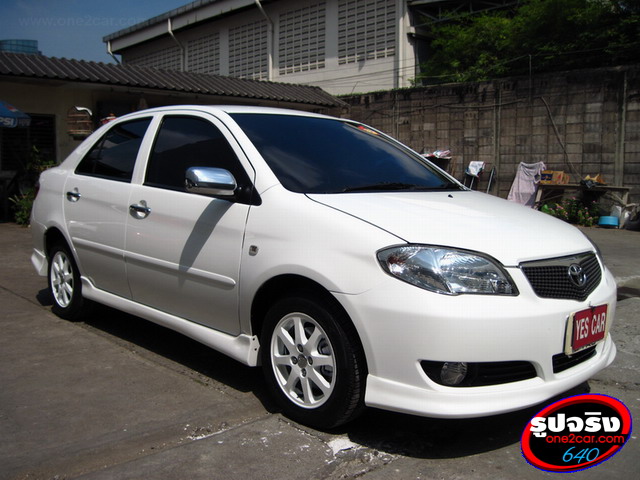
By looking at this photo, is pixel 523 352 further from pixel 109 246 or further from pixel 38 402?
pixel 109 246

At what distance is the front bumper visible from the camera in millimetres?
2441

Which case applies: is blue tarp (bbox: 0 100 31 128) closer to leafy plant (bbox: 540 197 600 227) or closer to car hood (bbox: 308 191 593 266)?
car hood (bbox: 308 191 593 266)

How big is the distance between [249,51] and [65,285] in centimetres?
1716

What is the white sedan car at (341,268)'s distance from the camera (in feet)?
8.20

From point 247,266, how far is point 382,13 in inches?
591

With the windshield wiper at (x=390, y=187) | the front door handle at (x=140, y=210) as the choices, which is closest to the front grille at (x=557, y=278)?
the windshield wiper at (x=390, y=187)

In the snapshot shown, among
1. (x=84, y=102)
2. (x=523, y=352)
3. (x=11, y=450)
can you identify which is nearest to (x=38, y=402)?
(x=11, y=450)

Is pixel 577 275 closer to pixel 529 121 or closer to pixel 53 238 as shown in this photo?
pixel 53 238

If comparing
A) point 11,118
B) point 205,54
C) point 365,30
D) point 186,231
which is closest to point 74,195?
point 186,231

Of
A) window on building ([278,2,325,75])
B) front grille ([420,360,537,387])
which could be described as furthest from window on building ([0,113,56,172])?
front grille ([420,360,537,387])

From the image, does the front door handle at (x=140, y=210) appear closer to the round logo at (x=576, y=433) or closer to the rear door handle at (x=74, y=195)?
the rear door handle at (x=74, y=195)

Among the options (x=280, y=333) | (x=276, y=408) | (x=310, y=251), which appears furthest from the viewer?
(x=276, y=408)

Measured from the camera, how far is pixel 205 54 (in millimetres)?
22359

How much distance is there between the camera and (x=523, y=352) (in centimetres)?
252
